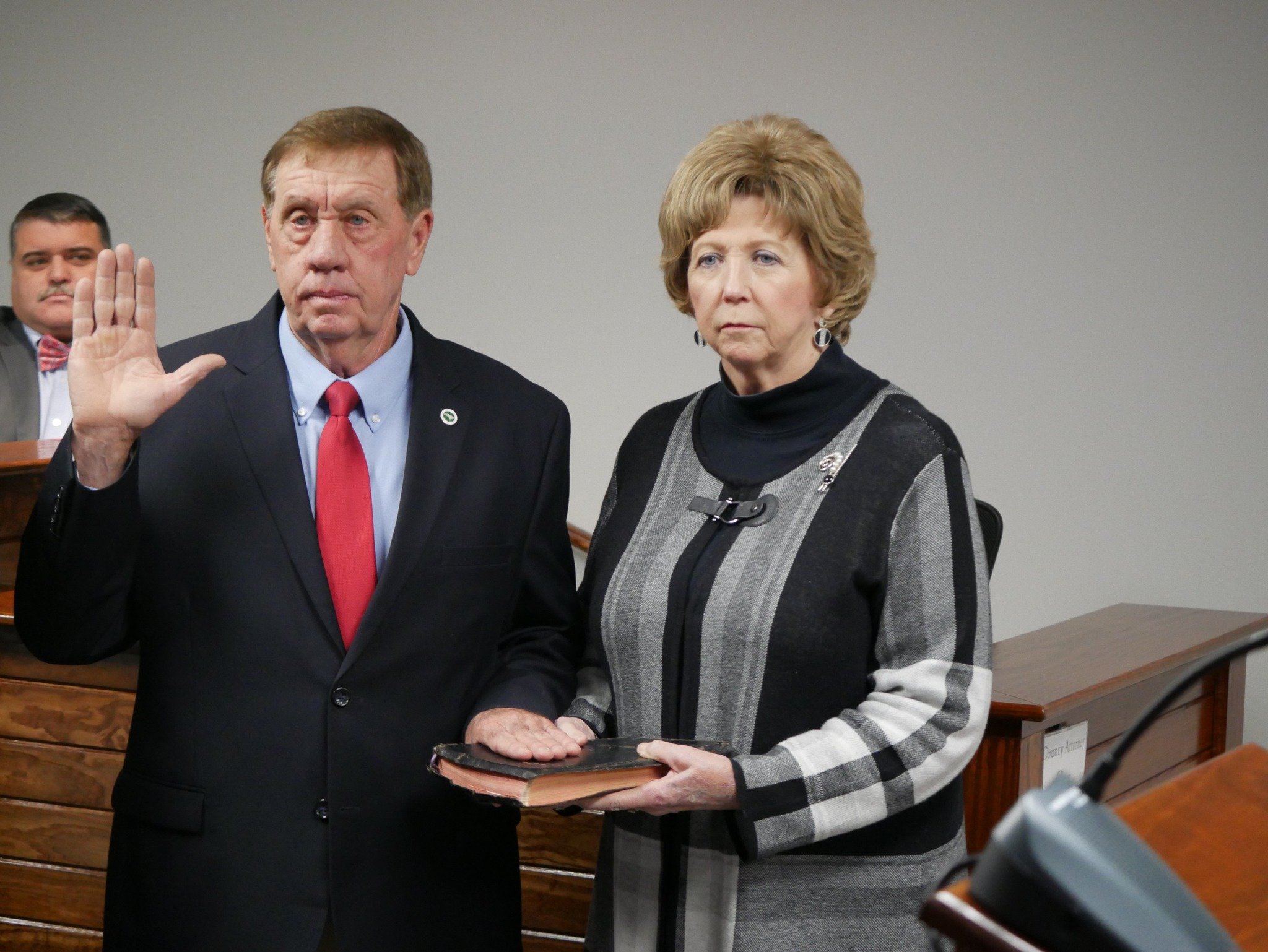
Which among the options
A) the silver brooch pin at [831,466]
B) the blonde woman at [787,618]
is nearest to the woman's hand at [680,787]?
the blonde woman at [787,618]

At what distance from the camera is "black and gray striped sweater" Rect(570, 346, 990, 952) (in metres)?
1.63

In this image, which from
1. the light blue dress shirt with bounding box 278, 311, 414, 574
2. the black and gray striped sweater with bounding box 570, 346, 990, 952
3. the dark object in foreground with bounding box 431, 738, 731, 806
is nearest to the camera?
the dark object in foreground with bounding box 431, 738, 731, 806

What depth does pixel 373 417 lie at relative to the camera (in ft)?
6.21

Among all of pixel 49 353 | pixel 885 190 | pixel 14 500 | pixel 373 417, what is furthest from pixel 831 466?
pixel 885 190

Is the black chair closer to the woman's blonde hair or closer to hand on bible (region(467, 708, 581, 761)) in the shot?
the woman's blonde hair

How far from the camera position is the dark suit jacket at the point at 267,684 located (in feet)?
5.72

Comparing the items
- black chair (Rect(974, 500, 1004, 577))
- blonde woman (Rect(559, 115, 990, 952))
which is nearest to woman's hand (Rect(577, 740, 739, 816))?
blonde woman (Rect(559, 115, 990, 952))

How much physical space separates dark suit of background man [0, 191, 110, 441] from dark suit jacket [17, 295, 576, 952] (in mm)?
2675

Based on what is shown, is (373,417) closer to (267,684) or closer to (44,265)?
(267,684)

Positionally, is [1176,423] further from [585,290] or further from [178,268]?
[178,268]

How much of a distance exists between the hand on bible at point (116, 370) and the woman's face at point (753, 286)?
26.5 inches

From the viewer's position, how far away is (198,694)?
177 cm

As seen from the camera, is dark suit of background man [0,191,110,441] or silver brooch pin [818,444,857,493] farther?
dark suit of background man [0,191,110,441]

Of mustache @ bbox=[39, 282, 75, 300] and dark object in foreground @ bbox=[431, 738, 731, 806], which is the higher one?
mustache @ bbox=[39, 282, 75, 300]
